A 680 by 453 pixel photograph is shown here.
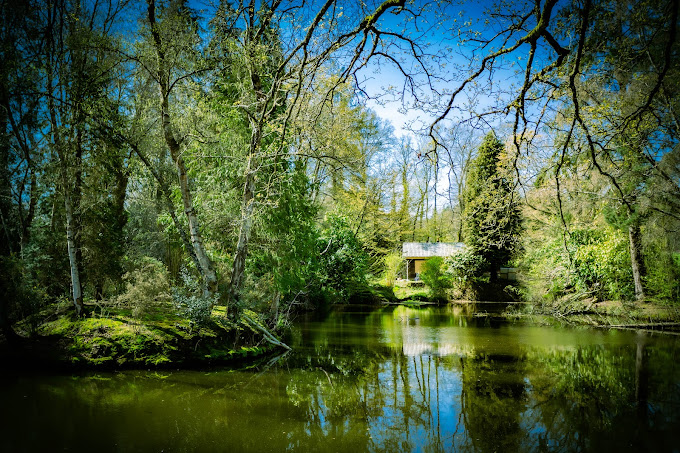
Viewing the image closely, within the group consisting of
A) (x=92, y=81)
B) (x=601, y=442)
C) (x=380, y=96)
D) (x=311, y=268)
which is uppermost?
(x=92, y=81)

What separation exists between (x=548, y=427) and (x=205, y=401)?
15.9 feet

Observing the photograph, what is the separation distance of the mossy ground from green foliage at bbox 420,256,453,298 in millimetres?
16802

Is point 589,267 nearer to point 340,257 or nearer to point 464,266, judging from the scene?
point 464,266

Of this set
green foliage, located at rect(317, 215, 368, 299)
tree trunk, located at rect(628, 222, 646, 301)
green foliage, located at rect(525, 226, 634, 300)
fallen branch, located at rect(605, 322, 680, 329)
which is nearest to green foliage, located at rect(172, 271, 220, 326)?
green foliage, located at rect(317, 215, 368, 299)

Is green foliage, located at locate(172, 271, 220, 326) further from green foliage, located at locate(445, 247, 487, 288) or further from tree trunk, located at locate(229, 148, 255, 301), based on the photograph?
green foliage, located at locate(445, 247, 487, 288)

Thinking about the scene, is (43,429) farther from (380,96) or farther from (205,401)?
(380,96)

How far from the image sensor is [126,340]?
779 cm

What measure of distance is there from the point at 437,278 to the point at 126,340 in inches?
750

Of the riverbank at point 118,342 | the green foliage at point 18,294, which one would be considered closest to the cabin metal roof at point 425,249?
the riverbank at point 118,342

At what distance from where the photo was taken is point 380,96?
13.1ft

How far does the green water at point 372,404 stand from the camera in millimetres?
4715

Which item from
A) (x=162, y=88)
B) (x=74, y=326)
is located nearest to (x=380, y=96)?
(x=162, y=88)

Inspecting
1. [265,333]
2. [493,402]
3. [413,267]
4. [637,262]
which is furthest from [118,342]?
[413,267]

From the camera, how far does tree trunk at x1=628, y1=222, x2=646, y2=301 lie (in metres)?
13.6
